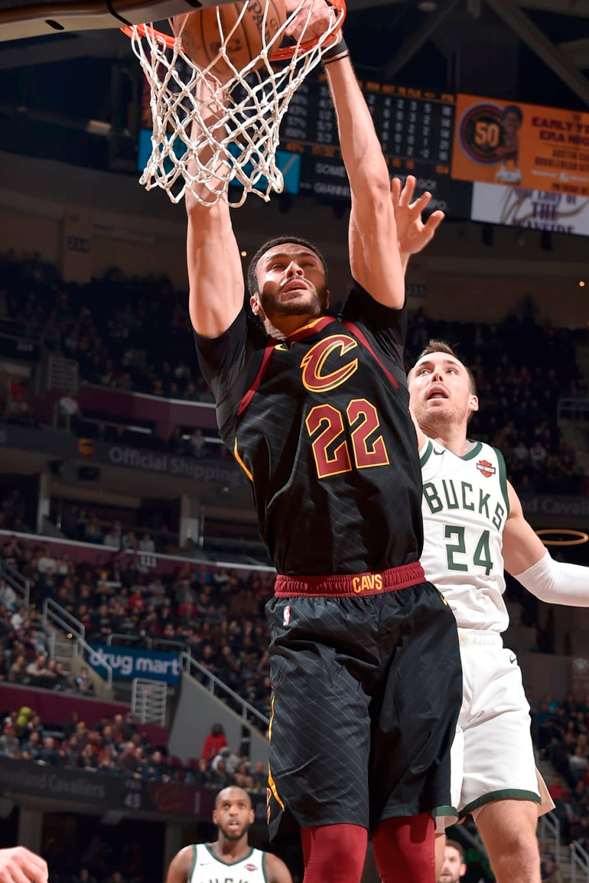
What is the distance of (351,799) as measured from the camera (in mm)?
2688

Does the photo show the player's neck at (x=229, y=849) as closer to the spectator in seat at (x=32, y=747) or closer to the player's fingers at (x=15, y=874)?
the player's fingers at (x=15, y=874)

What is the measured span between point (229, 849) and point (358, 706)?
4.87 metres

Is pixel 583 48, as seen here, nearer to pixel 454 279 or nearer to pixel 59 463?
pixel 454 279

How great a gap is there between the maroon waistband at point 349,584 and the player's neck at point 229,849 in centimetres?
470

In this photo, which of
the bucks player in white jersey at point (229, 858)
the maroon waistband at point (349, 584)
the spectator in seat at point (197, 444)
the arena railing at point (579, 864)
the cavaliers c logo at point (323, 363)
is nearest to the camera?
the maroon waistband at point (349, 584)

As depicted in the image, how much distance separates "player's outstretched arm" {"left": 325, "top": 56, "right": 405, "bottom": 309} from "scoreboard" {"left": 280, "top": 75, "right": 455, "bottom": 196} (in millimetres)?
12224

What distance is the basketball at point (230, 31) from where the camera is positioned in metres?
3.21

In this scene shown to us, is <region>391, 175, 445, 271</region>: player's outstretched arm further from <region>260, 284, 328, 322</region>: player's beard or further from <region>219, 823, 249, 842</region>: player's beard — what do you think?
<region>219, 823, 249, 842</region>: player's beard

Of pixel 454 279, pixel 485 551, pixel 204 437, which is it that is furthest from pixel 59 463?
pixel 485 551


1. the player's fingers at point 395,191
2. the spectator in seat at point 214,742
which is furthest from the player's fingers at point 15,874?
the spectator in seat at point 214,742

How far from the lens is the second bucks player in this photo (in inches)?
149

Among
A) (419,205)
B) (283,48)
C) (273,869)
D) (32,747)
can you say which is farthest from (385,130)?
(419,205)

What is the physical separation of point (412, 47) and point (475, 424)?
Answer: 6.83 meters

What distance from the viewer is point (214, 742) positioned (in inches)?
644
